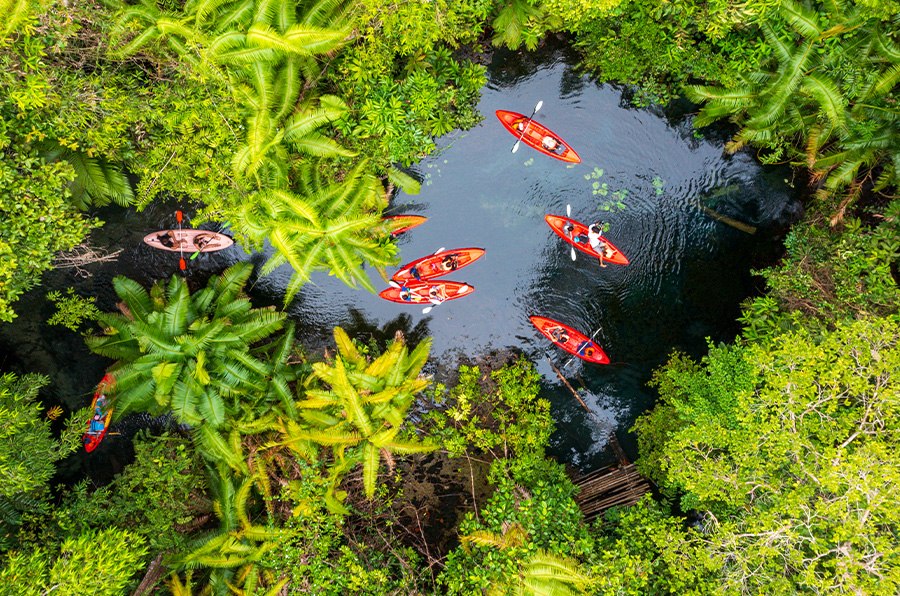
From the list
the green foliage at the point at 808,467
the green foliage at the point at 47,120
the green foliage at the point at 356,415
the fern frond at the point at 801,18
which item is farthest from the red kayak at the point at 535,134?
A: the green foliage at the point at 47,120

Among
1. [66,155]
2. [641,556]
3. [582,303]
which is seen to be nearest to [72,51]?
[66,155]

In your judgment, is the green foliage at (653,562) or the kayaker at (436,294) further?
the kayaker at (436,294)

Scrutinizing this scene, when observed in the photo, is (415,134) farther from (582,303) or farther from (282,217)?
(582,303)

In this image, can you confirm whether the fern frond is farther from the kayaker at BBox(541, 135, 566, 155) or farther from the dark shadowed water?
the kayaker at BBox(541, 135, 566, 155)

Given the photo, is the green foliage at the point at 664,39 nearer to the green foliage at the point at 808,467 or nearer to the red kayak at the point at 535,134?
the red kayak at the point at 535,134

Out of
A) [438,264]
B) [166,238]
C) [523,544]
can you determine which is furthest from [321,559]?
[166,238]

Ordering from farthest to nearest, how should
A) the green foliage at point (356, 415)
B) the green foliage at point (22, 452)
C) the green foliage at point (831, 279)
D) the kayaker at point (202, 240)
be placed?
the kayaker at point (202, 240) < the green foliage at point (356, 415) < the green foliage at point (831, 279) < the green foliage at point (22, 452)
